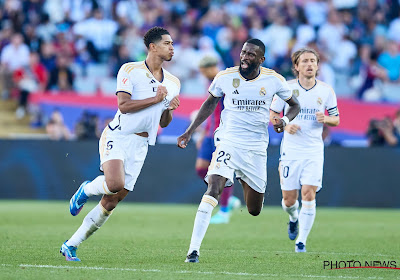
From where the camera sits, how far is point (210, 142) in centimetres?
1505


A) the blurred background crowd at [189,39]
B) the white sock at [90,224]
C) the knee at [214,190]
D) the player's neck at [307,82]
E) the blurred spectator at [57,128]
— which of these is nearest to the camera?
the white sock at [90,224]

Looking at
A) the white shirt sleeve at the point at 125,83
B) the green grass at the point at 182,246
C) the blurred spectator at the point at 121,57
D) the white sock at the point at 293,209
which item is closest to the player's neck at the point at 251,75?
the white shirt sleeve at the point at 125,83

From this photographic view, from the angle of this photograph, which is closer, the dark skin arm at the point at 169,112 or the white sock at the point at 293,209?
the dark skin arm at the point at 169,112

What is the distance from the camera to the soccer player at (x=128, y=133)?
900cm

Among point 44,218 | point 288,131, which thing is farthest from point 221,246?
point 44,218

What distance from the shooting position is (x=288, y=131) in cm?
1116

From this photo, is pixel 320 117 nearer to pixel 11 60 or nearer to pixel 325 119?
pixel 325 119

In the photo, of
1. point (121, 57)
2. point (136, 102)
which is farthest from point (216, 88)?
point (121, 57)

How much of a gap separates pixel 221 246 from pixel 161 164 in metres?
8.83

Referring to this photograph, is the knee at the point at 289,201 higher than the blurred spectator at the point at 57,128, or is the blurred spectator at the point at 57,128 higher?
the blurred spectator at the point at 57,128

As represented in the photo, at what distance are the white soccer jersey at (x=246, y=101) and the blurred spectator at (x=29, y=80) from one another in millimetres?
12830

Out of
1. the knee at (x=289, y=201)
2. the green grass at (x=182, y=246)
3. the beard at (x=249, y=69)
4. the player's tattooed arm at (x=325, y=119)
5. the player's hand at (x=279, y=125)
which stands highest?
the beard at (x=249, y=69)

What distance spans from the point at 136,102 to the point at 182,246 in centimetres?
259

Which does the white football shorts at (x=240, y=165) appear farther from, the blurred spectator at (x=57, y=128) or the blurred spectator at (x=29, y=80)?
the blurred spectator at (x=29, y=80)
